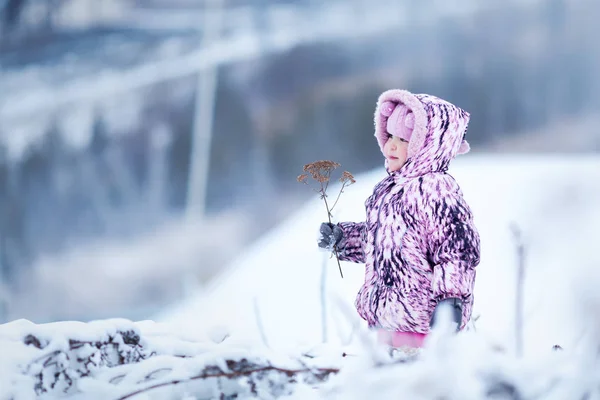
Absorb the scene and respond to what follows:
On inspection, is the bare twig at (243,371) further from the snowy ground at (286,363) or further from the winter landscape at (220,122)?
the winter landscape at (220,122)

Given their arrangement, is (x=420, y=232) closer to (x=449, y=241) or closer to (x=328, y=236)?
(x=449, y=241)

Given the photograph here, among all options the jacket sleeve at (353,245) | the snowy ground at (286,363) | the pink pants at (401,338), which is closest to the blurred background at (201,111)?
the jacket sleeve at (353,245)

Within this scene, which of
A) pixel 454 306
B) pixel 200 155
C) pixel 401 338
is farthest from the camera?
pixel 200 155

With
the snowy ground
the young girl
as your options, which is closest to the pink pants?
the young girl

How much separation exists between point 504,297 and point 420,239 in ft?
4.90

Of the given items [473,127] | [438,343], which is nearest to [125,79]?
[473,127]

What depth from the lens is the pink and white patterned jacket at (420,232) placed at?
1055 millimetres

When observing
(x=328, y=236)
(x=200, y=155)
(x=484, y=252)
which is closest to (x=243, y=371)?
(x=328, y=236)

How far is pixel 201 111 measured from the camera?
3.28 m

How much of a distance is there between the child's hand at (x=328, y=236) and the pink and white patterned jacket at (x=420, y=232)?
0.08m

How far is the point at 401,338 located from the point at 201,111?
2355mm

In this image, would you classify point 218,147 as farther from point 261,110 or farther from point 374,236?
point 374,236

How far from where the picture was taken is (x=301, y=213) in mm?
3186

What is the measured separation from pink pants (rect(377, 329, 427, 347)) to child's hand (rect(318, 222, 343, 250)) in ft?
0.75
